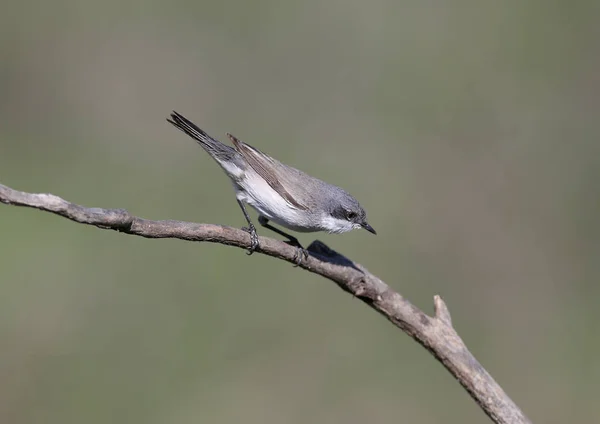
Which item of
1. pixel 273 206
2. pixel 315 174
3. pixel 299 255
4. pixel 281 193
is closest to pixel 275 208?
pixel 273 206

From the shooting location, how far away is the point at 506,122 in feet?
29.5

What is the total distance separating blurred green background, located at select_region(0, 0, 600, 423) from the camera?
6.61 metres

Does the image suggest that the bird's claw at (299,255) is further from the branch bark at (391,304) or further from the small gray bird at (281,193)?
the small gray bird at (281,193)

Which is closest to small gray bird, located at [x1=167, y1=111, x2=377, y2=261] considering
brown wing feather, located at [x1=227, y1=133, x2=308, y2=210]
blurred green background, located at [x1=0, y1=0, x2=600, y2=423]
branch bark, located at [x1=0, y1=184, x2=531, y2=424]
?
brown wing feather, located at [x1=227, y1=133, x2=308, y2=210]

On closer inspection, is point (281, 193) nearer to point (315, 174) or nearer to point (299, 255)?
point (299, 255)

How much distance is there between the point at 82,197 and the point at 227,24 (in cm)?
313

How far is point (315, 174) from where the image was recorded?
322 inches

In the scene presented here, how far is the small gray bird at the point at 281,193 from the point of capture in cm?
481

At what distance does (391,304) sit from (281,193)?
43.1 inches

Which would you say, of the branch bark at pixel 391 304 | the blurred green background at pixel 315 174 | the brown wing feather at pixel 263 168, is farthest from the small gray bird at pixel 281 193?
the blurred green background at pixel 315 174

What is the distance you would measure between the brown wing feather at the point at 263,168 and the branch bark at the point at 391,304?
1.57 feet

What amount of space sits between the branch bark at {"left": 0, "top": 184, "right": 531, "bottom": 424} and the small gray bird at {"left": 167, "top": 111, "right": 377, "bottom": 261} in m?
0.38

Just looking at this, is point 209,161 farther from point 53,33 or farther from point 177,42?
point 53,33

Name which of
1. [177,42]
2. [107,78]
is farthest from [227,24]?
[107,78]
